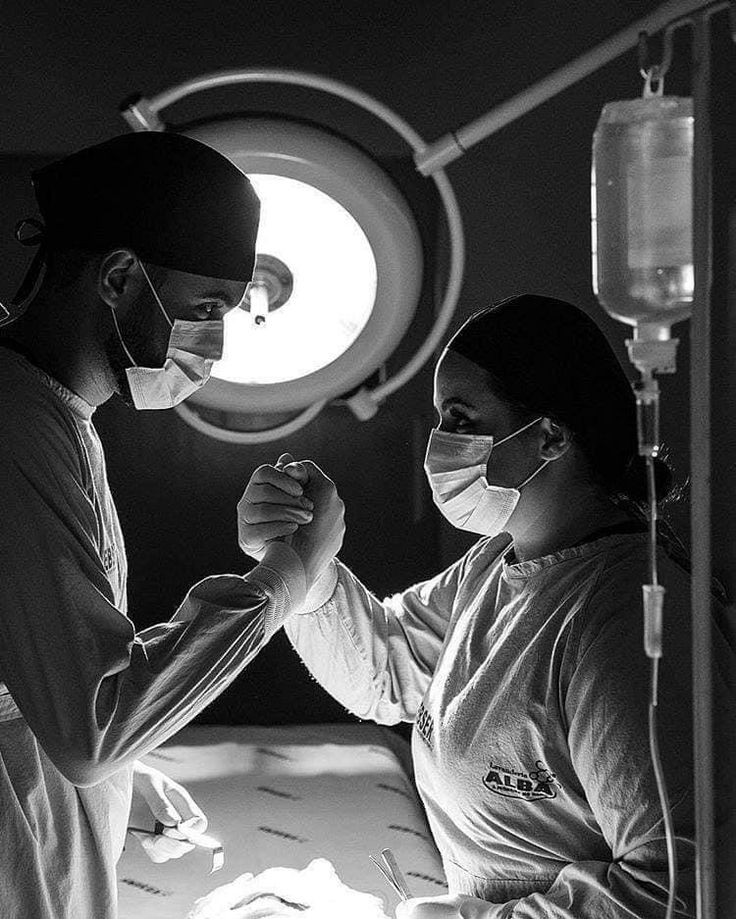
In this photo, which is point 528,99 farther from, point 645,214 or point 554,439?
point 645,214

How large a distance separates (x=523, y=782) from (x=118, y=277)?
762 millimetres

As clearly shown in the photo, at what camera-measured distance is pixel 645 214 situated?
92 cm

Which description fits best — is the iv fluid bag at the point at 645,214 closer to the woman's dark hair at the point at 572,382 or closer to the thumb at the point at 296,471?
the woman's dark hair at the point at 572,382

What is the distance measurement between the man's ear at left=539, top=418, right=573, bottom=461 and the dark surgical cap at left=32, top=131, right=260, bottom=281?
0.43 metres

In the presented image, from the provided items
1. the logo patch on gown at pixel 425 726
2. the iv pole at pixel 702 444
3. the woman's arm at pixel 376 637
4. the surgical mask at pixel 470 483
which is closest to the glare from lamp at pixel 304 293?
the surgical mask at pixel 470 483

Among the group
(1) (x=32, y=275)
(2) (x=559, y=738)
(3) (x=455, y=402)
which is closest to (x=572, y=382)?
(3) (x=455, y=402)

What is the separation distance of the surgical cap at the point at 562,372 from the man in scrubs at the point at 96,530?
332 mm

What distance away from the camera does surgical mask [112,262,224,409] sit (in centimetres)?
139

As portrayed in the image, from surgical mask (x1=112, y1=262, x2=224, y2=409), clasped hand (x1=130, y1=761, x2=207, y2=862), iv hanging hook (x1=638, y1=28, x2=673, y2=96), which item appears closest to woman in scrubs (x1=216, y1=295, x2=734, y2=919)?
surgical mask (x1=112, y1=262, x2=224, y2=409)

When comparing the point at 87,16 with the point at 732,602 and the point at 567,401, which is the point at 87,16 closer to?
the point at 567,401

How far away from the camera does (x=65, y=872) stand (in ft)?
4.35

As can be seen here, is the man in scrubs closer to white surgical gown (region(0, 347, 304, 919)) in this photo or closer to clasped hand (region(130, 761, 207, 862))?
white surgical gown (region(0, 347, 304, 919))

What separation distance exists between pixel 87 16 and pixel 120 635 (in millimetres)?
2076

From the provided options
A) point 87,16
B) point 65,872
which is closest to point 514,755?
point 65,872
